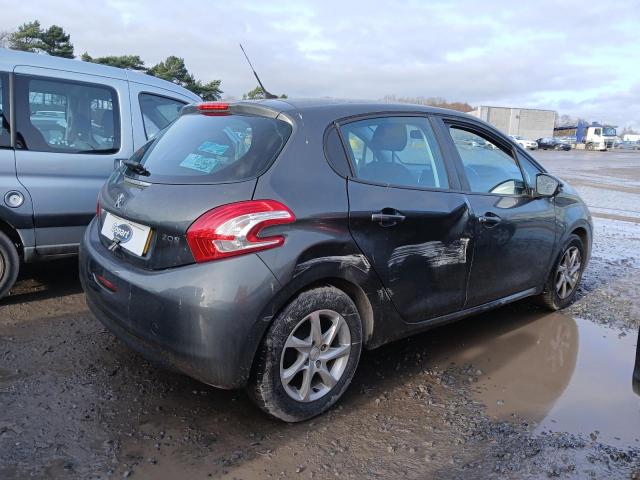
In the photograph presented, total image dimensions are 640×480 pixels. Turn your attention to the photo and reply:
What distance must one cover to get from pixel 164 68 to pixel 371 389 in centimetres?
2687

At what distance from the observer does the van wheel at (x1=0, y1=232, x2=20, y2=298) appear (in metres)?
4.16

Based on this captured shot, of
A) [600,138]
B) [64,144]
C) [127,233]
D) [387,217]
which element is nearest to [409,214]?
[387,217]

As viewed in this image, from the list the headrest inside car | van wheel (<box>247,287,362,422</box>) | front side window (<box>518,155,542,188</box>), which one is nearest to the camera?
van wheel (<box>247,287,362,422</box>)

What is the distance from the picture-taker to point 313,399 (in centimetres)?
290

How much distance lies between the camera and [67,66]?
446cm

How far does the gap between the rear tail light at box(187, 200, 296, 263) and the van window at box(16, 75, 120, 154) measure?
241 cm

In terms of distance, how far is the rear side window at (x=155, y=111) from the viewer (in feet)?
16.1

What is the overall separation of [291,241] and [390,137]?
110 centimetres

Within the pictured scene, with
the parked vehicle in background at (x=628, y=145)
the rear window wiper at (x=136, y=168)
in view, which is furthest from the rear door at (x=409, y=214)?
the parked vehicle in background at (x=628, y=145)

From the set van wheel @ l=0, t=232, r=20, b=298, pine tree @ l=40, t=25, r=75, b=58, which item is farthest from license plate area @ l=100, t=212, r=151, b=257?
pine tree @ l=40, t=25, r=75, b=58

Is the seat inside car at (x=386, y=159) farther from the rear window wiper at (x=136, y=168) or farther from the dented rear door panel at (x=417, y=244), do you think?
the rear window wiper at (x=136, y=168)

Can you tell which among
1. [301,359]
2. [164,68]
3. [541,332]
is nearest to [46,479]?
[301,359]

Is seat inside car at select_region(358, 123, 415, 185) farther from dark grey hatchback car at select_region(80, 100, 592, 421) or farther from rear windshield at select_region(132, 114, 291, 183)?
rear windshield at select_region(132, 114, 291, 183)

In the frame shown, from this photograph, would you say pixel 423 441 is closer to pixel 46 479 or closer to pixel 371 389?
pixel 371 389
